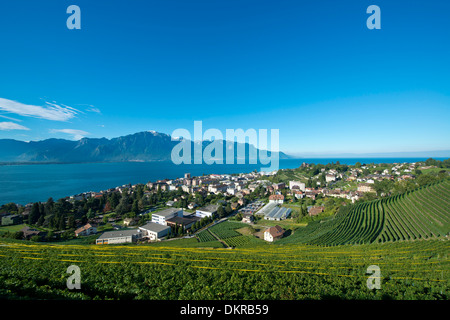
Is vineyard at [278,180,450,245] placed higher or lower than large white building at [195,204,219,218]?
higher

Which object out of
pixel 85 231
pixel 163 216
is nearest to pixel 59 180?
pixel 85 231

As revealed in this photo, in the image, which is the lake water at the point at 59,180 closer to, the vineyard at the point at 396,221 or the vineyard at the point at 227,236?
the vineyard at the point at 227,236

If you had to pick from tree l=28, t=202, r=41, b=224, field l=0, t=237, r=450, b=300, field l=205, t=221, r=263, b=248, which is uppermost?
field l=0, t=237, r=450, b=300

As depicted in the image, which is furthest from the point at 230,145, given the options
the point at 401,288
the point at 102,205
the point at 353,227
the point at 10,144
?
the point at 10,144

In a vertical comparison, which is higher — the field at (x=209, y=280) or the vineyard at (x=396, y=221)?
the field at (x=209, y=280)

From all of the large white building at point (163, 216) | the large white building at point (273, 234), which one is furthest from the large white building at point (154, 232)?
the large white building at point (273, 234)

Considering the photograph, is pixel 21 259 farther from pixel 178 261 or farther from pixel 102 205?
pixel 102 205

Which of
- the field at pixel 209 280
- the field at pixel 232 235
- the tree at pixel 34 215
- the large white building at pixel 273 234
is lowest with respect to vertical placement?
the field at pixel 232 235

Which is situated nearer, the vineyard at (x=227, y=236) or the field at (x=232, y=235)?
the field at (x=232, y=235)

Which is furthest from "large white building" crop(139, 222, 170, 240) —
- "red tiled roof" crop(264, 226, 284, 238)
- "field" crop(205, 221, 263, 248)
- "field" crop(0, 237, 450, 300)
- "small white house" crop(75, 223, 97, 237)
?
"field" crop(0, 237, 450, 300)

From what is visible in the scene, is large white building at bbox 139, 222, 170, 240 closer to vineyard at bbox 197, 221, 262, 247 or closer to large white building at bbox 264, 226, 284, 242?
vineyard at bbox 197, 221, 262, 247
